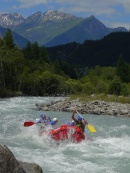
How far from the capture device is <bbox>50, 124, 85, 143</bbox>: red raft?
53.2ft

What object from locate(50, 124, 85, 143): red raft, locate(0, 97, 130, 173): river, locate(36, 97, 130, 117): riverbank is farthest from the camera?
locate(36, 97, 130, 117): riverbank

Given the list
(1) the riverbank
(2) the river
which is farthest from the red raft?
(1) the riverbank

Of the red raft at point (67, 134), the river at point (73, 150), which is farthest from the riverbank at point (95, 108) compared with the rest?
the red raft at point (67, 134)

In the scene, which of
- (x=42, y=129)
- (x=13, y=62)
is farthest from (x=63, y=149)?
(x=13, y=62)

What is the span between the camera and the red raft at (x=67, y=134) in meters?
16.2

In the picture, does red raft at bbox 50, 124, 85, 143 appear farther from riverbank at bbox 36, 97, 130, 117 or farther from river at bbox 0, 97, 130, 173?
riverbank at bbox 36, 97, 130, 117

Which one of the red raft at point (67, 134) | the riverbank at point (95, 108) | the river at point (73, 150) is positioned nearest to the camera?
the river at point (73, 150)

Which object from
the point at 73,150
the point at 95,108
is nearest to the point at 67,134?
the point at 73,150

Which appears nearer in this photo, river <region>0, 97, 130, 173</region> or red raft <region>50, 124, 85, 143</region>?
river <region>0, 97, 130, 173</region>

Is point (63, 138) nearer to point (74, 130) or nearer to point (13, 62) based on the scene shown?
A: point (74, 130)

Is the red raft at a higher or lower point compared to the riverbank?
higher

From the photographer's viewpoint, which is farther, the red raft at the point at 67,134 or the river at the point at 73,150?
the red raft at the point at 67,134

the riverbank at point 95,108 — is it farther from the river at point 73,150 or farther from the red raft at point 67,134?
the red raft at point 67,134

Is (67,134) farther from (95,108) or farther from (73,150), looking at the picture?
(95,108)
